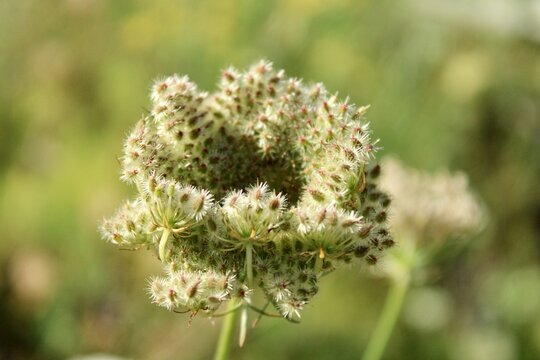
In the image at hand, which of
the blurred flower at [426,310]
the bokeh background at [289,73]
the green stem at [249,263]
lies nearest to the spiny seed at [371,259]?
the green stem at [249,263]

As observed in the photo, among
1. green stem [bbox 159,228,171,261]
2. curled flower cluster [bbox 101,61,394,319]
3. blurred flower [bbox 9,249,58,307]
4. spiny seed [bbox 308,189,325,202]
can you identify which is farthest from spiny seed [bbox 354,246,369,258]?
blurred flower [bbox 9,249,58,307]

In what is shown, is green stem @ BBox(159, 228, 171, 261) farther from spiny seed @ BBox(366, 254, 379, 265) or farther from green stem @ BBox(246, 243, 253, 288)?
spiny seed @ BBox(366, 254, 379, 265)

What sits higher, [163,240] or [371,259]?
[371,259]

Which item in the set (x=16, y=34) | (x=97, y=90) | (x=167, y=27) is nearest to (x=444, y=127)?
(x=167, y=27)

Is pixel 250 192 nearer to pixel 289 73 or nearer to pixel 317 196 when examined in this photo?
pixel 317 196

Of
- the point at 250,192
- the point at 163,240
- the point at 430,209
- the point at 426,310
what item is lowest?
the point at 163,240

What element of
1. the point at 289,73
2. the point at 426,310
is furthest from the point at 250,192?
the point at 289,73
